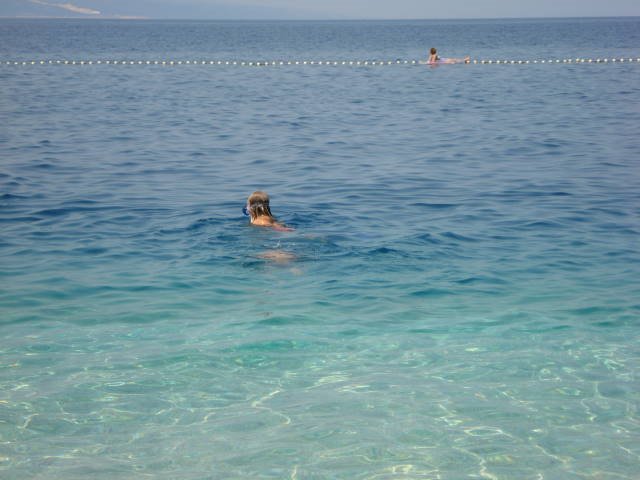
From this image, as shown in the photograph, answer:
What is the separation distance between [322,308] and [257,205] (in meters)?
2.41

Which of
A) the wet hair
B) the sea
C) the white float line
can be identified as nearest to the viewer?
the sea

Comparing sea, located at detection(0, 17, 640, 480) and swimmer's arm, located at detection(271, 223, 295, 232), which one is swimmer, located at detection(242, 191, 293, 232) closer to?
swimmer's arm, located at detection(271, 223, 295, 232)

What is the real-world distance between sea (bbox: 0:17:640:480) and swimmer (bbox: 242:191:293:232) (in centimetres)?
15

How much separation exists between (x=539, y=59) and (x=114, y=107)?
29436mm

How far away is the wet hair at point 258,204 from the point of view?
33.0 feet

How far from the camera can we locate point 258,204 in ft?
33.2

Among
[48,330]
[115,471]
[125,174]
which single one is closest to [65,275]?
[48,330]

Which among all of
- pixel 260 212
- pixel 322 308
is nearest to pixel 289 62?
pixel 260 212

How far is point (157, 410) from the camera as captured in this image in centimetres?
614

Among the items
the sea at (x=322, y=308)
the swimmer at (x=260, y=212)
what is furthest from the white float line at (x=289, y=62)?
the swimmer at (x=260, y=212)

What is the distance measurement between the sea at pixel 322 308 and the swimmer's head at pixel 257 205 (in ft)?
0.84

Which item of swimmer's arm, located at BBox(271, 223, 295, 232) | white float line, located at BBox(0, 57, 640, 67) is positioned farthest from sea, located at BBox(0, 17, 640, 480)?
white float line, located at BBox(0, 57, 640, 67)

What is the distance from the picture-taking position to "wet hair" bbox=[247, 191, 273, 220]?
396 inches

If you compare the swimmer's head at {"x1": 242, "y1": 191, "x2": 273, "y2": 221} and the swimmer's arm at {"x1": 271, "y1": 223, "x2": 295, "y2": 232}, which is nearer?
the swimmer's head at {"x1": 242, "y1": 191, "x2": 273, "y2": 221}
